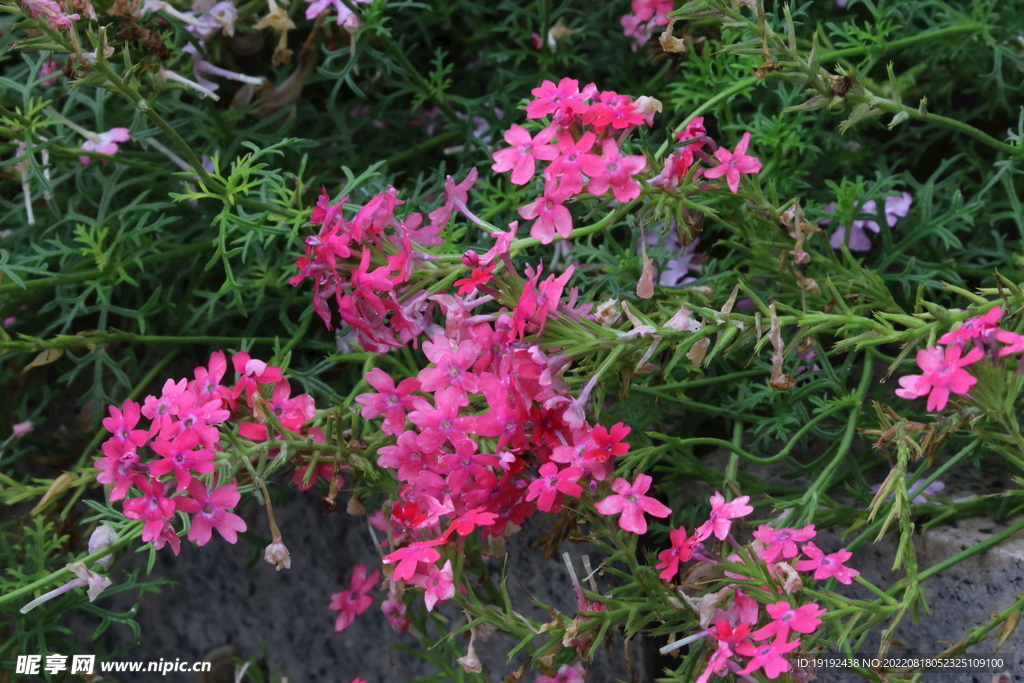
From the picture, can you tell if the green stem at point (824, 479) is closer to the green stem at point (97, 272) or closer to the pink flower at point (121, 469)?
the pink flower at point (121, 469)

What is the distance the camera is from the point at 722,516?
94 cm

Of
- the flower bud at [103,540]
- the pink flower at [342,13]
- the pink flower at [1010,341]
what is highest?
the pink flower at [1010,341]

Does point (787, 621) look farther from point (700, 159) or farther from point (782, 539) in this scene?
point (700, 159)

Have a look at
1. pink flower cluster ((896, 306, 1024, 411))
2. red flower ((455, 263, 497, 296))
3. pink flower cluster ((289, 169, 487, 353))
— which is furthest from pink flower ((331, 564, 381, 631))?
pink flower cluster ((896, 306, 1024, 411))

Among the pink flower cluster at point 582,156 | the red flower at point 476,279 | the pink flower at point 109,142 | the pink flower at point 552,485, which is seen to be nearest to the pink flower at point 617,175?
the pink flower cluster at point 582,156

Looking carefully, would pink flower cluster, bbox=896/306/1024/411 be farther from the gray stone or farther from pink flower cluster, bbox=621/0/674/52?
the gray stone

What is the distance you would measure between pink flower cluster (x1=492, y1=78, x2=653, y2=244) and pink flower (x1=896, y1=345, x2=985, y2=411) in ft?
1.03

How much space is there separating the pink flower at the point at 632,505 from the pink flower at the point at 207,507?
0.39 meters

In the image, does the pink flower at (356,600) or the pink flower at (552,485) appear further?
the pink flower at (356,600)

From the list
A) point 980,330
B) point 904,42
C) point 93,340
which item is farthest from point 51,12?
point 904,42

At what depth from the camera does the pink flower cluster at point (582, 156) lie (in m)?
0.87

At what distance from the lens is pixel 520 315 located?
828 mm

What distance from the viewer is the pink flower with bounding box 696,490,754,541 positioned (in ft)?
3.03

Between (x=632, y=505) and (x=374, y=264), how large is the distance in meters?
0.37
